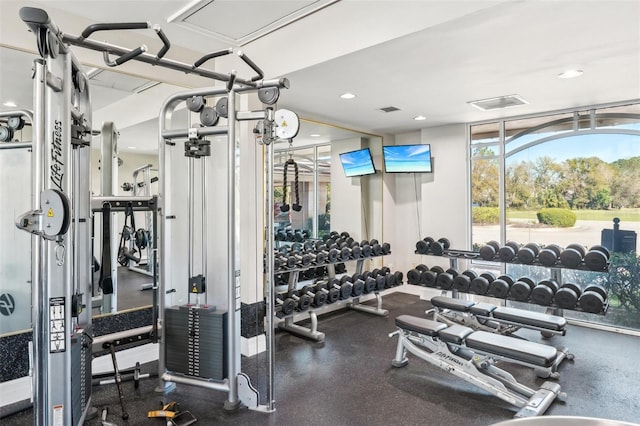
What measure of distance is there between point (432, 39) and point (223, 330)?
248 centimetres

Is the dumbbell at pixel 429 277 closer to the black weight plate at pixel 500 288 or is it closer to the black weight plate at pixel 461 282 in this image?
the black weight plate at pixel 461 282

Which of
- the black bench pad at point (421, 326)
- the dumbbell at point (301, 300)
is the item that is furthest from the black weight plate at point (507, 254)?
the dumbbell at point (301, 300)

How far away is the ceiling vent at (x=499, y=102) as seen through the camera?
402 cm

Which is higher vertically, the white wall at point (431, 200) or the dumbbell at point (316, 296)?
the white wall at point (431, 200)

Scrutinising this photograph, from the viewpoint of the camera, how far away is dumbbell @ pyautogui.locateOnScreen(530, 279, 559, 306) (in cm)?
372

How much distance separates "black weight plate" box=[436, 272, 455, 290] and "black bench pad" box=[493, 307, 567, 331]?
95 cm

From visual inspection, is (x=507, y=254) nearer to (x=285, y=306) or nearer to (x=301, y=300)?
(x=301, y=300)

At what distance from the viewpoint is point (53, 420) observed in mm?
1722

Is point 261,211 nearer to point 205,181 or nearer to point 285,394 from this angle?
point 205,181

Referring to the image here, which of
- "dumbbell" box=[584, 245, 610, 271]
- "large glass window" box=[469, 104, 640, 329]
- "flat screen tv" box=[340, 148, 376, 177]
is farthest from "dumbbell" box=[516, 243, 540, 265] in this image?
Result: "flat screen tv" box=[340, 148, 376, 177]

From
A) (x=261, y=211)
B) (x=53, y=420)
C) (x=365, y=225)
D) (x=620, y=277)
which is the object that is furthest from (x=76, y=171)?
(x=620, y=277)

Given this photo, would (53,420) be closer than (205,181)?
Yes

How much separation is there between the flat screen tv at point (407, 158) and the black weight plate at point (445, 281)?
63.6 inches

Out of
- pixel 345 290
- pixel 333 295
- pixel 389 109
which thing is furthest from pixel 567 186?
pixel 333 295
